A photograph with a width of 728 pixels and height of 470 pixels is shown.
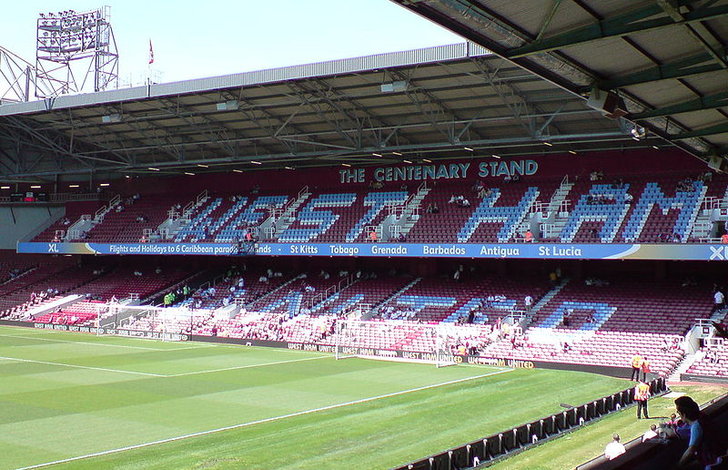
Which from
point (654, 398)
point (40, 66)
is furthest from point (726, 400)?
point (40, 66)

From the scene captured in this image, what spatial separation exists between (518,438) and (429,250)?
78.3 ft

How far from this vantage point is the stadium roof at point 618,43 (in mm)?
9805

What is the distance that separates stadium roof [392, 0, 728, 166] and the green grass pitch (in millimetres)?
9348

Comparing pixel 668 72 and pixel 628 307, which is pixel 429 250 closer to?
pixel 628 307

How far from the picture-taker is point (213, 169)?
57188 mm

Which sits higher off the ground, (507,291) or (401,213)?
(401,213)

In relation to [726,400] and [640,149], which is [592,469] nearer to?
[726,400]

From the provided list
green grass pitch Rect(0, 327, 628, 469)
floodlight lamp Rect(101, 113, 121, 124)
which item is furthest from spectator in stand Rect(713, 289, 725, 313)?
floodlight lamp Rect(101, 113, 121, 124)

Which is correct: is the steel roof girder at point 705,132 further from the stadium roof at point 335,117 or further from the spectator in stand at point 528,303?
the spectator in stand at point 528,303

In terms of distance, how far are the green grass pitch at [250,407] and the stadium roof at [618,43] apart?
30.7 feet

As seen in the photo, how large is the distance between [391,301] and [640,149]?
51.8 feet

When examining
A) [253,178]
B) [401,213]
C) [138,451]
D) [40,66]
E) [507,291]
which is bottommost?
[138,451]

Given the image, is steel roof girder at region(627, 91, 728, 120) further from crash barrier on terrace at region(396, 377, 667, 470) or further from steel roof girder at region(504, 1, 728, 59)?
crash barrier on terrace at region(396, 377, 667, 470)

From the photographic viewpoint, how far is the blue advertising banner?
34062 mm
